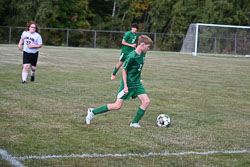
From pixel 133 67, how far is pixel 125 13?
152 ft

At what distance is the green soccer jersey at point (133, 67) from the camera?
6.89 metres

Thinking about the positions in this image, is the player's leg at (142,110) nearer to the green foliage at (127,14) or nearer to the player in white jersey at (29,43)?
the player in white jersey at (29,43)

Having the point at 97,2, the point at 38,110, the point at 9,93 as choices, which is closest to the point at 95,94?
the point at 9,93

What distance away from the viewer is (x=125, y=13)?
172ft

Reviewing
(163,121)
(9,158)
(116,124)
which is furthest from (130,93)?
(9,158)

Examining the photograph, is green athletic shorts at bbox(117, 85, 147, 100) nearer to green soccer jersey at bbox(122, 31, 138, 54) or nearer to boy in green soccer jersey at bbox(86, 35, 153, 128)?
boy in green soccer jersey at bbox(86, 35, 153, 128)

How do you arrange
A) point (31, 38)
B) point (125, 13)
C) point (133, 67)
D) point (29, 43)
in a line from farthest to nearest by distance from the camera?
point (125, 13)
point (29, 43)
point (31, 38)
point (133, 67)

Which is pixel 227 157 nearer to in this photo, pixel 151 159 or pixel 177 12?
pixel 151 159

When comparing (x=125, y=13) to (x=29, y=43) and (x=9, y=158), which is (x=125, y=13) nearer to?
(x=29, y=43)

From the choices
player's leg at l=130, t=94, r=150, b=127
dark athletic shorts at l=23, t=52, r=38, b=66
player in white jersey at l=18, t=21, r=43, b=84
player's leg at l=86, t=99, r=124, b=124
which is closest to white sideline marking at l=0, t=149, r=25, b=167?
player's leg at l=86, t=99, r=124, b=124

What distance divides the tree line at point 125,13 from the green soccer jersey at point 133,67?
132 feet

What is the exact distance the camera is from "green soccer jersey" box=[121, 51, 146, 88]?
6.89 metres

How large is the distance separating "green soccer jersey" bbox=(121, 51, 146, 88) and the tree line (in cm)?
4030

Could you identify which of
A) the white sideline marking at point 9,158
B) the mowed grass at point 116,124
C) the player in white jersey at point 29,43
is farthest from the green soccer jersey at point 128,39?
the white sideline marking at point 9,158
